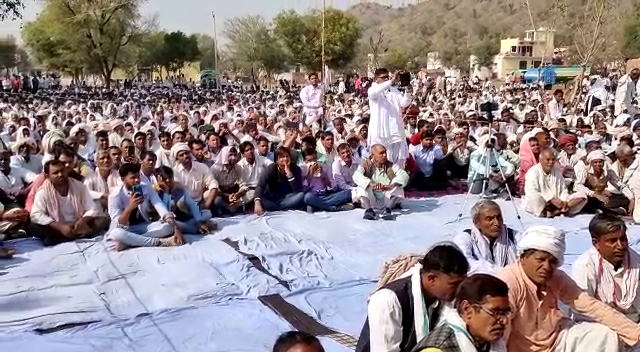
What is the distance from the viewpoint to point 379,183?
6.88 m

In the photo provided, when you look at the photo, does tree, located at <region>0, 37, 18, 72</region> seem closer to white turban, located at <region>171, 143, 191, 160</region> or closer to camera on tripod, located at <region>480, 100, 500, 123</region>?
white turban, located at <region>171, 143, 191, 160</region>

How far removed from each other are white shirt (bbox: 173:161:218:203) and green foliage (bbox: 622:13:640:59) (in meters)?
35.7

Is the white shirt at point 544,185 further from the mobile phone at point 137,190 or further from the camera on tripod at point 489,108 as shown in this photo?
the mobile phone at point 137,190

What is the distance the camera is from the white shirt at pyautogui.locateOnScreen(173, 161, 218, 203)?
6816mm

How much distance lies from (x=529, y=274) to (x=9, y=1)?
20044mm

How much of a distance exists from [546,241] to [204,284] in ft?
8.67

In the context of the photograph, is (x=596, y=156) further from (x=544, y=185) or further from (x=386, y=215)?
(x=386, y=215)

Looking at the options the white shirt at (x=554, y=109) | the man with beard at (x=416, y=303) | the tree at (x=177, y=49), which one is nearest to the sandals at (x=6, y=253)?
the man with beard at (x=416, y=303)

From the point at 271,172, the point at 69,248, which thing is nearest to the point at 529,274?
the point at 69,248

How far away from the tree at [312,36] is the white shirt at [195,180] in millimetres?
34628

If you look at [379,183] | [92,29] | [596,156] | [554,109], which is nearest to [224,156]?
[379,183]

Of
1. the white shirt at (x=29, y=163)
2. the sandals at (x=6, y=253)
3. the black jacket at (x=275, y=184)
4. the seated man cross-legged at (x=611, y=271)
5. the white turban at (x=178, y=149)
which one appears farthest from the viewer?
the white shirt at (x=29, y=163)

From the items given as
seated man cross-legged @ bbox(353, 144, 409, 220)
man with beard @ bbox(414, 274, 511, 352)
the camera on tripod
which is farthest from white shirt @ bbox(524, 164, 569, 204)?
man with beard @ bbox(414, 274, 511, 352)

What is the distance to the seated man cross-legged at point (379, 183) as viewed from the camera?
682 centimetres
